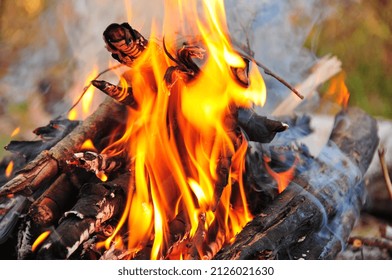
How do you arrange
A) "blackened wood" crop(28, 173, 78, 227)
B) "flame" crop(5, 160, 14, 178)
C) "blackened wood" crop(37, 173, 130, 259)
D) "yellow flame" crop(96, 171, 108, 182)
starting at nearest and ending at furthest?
"blackened wood" crop(37, 173, 130, 259)
"blackened wood" crop(28, 173, 78, 227)
"yellow flame" crop(96, 171, 108, 182)
"flame" crop(5, 160, 14, 178)

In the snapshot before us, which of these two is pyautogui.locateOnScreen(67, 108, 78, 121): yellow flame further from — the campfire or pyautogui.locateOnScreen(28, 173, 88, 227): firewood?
pyautogui.locateOnScreen(28, 173, 88, 227): firewood

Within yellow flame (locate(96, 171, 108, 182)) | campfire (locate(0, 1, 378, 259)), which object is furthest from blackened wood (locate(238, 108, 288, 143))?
yellow flame (locate(96, 171, 108, 182))

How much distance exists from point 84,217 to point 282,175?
561mm

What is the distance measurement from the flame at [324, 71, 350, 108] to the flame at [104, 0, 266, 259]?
0.18m

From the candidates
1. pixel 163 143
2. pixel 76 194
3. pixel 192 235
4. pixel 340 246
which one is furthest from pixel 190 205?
pixel 340 246

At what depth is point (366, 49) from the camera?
1.52 meters

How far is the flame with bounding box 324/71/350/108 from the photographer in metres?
1.54

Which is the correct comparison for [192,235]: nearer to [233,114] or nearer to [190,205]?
[190,205]

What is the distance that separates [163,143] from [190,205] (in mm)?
188

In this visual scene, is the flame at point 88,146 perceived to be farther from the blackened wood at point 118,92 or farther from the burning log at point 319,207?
the burning log at point 319,207

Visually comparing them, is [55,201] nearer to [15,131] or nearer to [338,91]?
[15,131]

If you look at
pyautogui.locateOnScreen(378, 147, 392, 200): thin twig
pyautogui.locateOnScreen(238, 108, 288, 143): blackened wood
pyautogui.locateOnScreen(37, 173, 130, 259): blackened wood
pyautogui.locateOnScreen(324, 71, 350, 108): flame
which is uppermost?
pyautogui.locateOnScreen(37, 173, 130, 259): blackened wood

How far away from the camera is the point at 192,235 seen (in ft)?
4.55

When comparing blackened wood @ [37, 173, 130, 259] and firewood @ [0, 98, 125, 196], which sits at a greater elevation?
firewood @ [0, 98, 125, 196]
